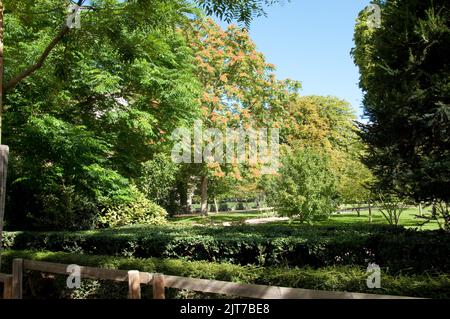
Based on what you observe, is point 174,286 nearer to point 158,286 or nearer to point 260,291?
point 158,286

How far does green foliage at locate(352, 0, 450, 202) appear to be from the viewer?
8055 mm

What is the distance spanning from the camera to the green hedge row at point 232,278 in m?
4.97

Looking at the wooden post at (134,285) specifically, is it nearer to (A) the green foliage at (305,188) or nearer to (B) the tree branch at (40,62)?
(B) the tree branch at (40,62)

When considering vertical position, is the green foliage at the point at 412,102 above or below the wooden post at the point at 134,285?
above

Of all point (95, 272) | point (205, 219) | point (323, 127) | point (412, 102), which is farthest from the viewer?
point (323, 127)

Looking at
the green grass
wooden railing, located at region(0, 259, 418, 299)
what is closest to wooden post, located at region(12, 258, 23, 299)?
wooden railing, located at region(0, 259, 418, 299)

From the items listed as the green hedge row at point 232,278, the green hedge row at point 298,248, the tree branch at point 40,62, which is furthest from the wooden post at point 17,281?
the green hedge row at point 298,248

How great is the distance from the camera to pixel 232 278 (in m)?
6.39

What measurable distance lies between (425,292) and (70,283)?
20.6ft

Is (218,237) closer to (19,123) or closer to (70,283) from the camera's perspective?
(70,283)

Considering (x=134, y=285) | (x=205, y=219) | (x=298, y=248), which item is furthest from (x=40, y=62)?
(x=205, y=219)

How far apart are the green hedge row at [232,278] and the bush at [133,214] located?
20.1ft

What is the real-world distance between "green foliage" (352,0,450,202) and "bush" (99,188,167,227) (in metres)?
10.2

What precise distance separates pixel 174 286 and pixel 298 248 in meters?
3.57
